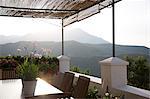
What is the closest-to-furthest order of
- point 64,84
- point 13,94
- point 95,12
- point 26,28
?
point 13,94 < point 64,84 < point 95,12 < point 26,28

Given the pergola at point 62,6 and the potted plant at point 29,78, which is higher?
the pergola at point 62,6

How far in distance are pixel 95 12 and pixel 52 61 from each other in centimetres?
359

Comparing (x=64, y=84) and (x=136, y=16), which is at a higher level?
(x=136, y=16)

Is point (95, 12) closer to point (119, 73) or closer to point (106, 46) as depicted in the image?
point (119, 73)

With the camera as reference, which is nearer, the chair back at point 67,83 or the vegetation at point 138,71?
the chair back at point 67,83

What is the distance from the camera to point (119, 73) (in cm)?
460

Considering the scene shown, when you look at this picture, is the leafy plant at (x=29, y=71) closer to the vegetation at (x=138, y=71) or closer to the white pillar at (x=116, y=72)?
the white pillar at (x=116, y=72)

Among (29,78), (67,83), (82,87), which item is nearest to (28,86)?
(29,78)

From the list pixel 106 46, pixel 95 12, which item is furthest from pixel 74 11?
pixel 106 46

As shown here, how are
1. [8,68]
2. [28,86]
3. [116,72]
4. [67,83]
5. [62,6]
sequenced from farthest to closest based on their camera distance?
[8,68], [62,6], [116,72], [67,83], [28,86]

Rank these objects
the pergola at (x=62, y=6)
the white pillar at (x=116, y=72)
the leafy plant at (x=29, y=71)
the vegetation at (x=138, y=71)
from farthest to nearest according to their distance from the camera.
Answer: the vegetation at (x=138, y=71), the pergola at (x=62, y=6), the white pillar at (x=116, y=72), the leafy plant at (x=29, y=71)

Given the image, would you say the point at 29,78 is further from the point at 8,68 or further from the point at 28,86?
the point at 8,68

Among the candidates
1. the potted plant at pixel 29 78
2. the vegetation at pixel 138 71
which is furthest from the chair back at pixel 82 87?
the vegetation at pixel 138 71

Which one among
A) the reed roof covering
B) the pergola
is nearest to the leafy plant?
the pergola
